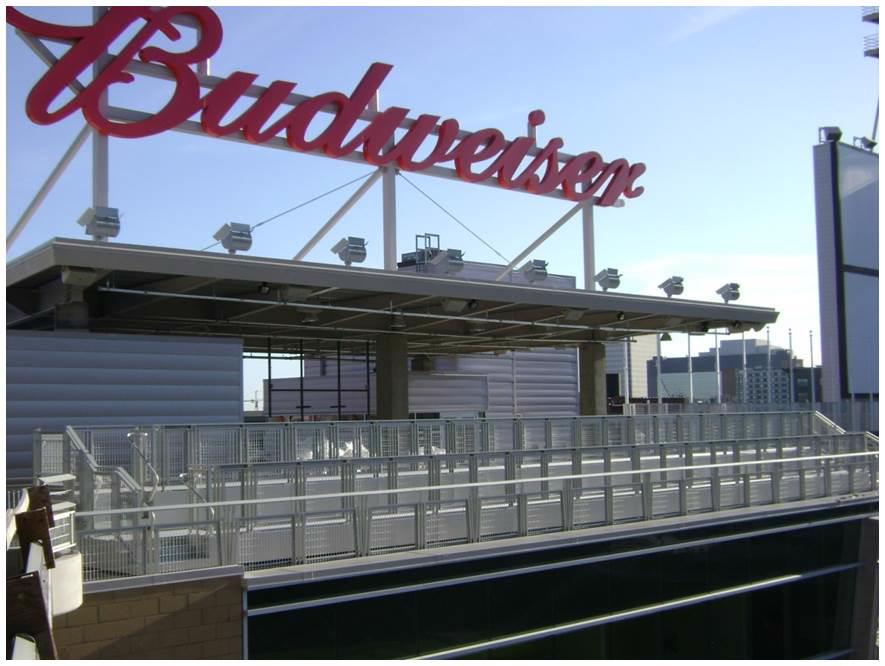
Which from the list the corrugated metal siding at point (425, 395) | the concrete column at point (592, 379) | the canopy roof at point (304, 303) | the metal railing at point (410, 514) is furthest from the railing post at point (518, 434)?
the corrugated metal siding at point (425, 395)

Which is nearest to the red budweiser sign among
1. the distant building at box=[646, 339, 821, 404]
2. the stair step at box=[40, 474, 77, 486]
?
the stair step at box=[40, 474, 77, 486]

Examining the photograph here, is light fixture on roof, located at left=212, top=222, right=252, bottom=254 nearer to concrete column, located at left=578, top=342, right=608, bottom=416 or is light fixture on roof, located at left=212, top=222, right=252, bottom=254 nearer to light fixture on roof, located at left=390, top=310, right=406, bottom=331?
light fixture on roof, located at left=390, top=310, right=406, bottom=331

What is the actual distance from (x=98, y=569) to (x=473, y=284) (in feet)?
41.0

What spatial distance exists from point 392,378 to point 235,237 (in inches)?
320

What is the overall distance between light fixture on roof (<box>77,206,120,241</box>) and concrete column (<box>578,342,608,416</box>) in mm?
17173

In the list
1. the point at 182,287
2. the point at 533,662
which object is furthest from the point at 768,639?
the point at 182,287

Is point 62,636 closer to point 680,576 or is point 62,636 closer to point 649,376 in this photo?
point 680,576

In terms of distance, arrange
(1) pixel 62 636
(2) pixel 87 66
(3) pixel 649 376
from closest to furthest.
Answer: (1) pixel 62 636
(2) pixel 87 66
(3) pixel 649 376

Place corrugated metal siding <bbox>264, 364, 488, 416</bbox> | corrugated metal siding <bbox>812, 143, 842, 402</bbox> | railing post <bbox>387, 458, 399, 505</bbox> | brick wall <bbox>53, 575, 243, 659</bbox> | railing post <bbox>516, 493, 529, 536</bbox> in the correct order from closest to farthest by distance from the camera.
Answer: brick wall <bbox>53, 575, 243, 659</bbox>, railing post <bbox>516, 493, 529, 536</bbox>, railing post <bbox>387, 458, 399, 505</bbox>, corrugated metal siding <bbox>264, 364, 488, 416</bbox>, corrugated metal siding <bbox>812, 143, 842, 402</bbox>

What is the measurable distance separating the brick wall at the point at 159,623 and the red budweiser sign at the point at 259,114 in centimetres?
1110

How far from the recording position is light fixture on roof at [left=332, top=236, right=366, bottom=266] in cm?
2077

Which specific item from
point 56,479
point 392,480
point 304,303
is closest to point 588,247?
point 304,303

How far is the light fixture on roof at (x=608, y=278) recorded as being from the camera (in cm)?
2655

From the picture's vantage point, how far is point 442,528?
12.8 meters
